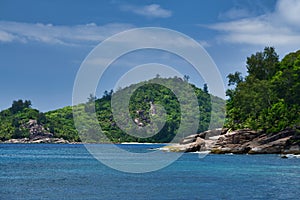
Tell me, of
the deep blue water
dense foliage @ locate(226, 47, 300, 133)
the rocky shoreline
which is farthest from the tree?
the deep blue water

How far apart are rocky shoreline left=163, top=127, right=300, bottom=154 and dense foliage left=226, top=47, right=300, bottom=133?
1.75 metres

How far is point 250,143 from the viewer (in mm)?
101625

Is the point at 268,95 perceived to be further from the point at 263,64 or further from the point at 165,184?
the point at 165,184

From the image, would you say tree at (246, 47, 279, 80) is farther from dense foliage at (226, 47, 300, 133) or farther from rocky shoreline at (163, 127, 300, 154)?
rocky shoreline at (163, 127, 300, 154)

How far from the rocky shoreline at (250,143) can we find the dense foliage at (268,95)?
1.75m

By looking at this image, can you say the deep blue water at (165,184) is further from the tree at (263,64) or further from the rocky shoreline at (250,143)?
the tree at (263,64)

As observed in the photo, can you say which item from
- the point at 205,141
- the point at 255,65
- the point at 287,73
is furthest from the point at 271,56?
the point at 205,141

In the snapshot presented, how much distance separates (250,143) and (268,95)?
485 inches

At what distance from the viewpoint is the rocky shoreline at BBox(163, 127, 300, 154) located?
9562 cm

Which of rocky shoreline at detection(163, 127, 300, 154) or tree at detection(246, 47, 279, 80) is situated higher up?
tree at detection(246, 47, 279, 80)

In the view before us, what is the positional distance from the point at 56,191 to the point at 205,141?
7129cm

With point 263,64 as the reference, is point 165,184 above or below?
below

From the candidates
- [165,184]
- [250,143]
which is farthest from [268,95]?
[165,184]

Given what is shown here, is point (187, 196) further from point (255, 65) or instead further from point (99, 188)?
point (255, 65)
